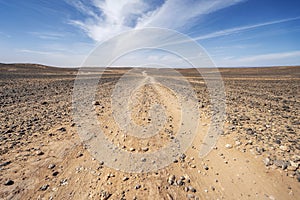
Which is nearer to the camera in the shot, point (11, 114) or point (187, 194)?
point (187, 194)

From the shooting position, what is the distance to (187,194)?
10.6 feet

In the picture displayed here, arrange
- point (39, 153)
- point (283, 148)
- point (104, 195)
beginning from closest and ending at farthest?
point (104, 195)
point (39, 153)
point (283, 148)

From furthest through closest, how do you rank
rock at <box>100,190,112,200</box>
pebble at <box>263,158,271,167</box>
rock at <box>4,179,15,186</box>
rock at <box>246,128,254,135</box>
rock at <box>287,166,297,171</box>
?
rock at <box>246,128,254,135</box> < pebble at <box>263,158,271,167</box> < rock at <box>287,166,297,171</box> < rock at <box>4,179,15,186</box> < rock at <box>100,190,112,200</box>

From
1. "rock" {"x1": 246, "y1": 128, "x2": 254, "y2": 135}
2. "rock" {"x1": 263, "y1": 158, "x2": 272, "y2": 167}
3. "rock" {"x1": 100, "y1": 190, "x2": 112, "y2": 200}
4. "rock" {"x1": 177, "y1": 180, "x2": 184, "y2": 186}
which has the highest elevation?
"rock" {"x1": 246, "y1": 128, "x2": 254, "y2": 135}

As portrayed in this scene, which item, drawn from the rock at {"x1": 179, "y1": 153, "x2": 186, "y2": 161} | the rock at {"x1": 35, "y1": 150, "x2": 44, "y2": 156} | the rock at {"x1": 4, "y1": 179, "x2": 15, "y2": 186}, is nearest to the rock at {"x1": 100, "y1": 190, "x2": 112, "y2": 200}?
the rock at {"x1": 4, "y1": 179, "x2": 15, "y2": 186}

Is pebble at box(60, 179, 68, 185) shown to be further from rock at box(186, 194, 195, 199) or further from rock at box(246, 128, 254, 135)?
rock at box(246, 128, 254, 135)

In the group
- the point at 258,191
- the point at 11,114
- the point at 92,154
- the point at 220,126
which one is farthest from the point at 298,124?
the point at 11,114

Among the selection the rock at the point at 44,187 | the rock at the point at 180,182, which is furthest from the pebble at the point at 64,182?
the rock at the point at 180,182

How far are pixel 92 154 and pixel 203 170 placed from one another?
2960 millimetres

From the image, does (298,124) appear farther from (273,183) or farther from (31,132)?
(31,132)

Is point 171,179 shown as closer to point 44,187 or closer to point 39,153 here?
point 44,187

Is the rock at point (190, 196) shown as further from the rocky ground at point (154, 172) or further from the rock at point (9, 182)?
the rock at point (9, 182)

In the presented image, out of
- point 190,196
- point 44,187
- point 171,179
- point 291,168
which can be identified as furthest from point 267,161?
point 44,187

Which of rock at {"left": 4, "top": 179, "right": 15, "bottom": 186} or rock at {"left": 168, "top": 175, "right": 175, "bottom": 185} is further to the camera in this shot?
rock at {"left": 168, "top": 175, "right": 175, "bottom": 185}
